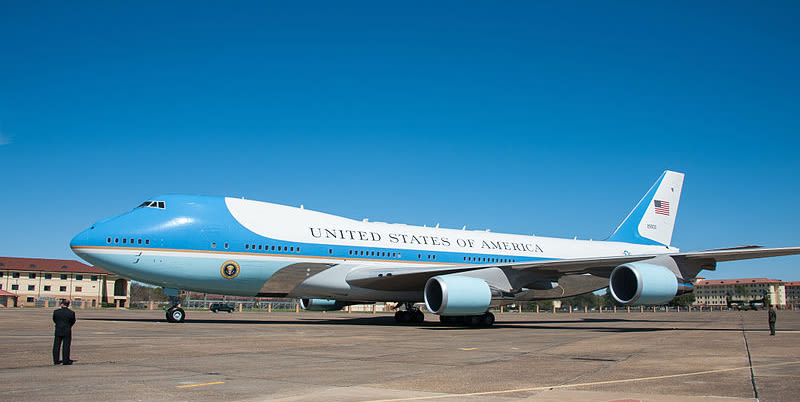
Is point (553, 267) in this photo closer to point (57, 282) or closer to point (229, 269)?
point (229, 269)

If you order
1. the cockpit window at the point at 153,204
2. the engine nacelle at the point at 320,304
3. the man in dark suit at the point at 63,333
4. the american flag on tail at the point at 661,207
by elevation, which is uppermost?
the american flag on tail at the point at 661,207

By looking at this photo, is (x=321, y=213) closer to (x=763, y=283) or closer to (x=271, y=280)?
(x=271, y=280)

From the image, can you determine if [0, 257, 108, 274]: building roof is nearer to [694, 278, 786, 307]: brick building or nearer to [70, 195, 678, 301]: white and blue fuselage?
[70, 195, 678, 301]: white and blue fuselage

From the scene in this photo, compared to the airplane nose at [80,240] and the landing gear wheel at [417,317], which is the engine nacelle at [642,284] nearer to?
the landing gear wheel at [417,317]

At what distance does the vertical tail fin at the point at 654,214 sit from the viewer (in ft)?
110

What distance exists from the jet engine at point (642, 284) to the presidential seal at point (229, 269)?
1292 cm

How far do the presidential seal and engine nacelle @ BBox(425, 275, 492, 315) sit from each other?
21.9 ft

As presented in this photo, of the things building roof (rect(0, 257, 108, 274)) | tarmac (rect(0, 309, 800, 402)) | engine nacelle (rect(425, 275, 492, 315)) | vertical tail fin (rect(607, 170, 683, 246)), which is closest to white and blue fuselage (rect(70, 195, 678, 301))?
engine nacelle (rect(425, 275, 492, 315))

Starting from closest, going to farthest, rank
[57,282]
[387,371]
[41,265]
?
[387,371]
[57,282]
[41,265]

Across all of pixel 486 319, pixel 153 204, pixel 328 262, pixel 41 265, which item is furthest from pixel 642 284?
pixel 41 265

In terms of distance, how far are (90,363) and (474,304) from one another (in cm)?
1342

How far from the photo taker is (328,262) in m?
22.7

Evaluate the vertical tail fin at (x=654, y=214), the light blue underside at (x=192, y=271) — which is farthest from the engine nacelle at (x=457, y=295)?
the vertical tail fin at (x=654, y=214)

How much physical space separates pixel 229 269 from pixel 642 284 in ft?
45.5
